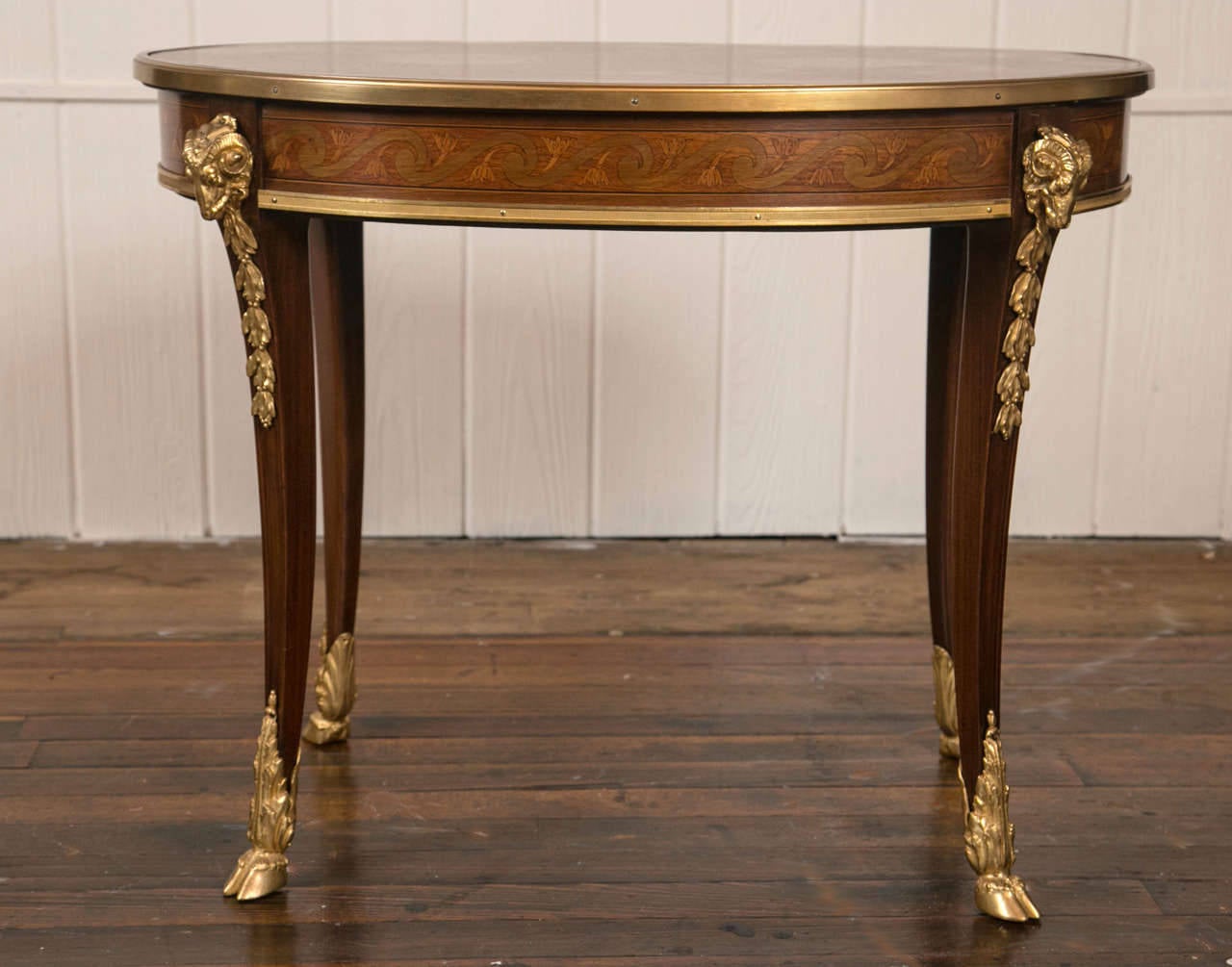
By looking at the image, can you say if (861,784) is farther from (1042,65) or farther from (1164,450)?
(1164,450)

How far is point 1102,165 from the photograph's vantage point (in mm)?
1547

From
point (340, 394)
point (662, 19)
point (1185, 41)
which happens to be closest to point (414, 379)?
point (662, 19)

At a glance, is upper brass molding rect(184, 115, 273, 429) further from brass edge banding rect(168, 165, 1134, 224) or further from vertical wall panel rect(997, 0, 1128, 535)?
vertical wall panel rect(997, 0, 1128, 535)

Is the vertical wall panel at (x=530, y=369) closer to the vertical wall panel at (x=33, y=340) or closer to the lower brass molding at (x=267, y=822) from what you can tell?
the vertical wall panel at (x=33, y=340)

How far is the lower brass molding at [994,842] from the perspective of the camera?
64.4 inches

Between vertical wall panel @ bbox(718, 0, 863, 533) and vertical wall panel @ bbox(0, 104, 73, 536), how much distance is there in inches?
48.3

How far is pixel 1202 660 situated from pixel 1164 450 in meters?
0.74

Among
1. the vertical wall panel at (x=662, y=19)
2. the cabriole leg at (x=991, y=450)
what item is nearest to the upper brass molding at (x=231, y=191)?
the cabriole leg at (x=991, y=450)

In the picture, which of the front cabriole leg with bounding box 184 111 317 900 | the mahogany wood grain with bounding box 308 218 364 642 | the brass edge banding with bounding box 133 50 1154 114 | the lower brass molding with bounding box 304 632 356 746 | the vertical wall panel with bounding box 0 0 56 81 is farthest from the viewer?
the vertical wall panel with bounding box 0 0 56 81

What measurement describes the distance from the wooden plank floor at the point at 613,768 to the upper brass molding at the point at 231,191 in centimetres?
60

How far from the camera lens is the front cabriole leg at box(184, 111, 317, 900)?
148 centimetres

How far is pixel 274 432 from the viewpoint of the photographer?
1574 mm

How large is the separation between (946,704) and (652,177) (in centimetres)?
92

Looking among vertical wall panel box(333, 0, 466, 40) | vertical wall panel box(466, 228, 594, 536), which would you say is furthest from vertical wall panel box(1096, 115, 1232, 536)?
vertical wall panel box(333, 0, 466, 40)
